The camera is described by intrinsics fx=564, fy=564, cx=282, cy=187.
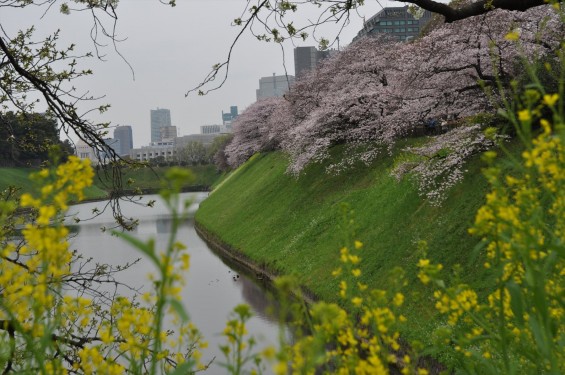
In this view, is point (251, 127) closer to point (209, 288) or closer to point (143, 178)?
point (209, 288)

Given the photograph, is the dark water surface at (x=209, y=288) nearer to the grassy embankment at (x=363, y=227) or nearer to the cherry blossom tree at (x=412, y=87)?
the grassy embankment at (x=363, y=227)

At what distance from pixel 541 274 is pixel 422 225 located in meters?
13.5

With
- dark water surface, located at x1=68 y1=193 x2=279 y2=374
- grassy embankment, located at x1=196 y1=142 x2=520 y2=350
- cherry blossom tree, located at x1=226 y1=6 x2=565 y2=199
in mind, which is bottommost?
dark water surface, located at x1=68 y1=193 x2=279 y2=374

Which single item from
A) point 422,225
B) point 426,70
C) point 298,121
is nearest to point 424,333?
point 422,225

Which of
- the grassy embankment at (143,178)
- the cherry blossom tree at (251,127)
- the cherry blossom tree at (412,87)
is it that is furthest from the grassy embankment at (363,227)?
the grassy embankment at (143,178)

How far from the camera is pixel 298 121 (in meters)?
33.1

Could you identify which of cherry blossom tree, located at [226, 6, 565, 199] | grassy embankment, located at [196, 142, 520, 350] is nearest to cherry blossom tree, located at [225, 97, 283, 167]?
cherry blossom tree, located at [226, 6, 565, 199]

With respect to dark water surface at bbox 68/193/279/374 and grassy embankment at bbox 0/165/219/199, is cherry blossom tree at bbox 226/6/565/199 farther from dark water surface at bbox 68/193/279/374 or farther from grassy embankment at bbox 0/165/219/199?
grassy embankment at bbox 0/165/219/199

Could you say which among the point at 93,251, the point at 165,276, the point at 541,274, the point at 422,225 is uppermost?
the point at 165,276

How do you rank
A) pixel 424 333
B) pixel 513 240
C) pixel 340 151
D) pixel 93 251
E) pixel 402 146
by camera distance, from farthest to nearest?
pixel 93 251 → pixel 340 151 → pixel 402 146 → pixel 424 333 → pixel 513 240

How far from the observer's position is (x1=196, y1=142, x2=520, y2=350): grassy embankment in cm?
1316

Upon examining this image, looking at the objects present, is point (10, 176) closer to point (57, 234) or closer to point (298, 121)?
point (298, 121)

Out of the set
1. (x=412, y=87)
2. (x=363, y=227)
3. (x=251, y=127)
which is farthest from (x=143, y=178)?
(x=412, y=87)

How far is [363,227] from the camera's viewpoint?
1816 centimetres
